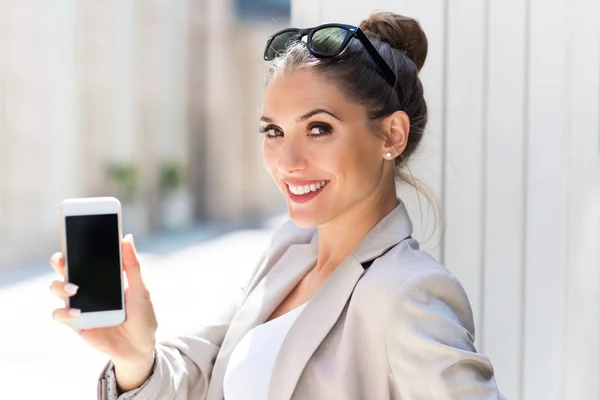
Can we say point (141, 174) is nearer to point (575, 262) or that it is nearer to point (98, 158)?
point (98, 158)

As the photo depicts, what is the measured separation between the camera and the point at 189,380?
1210 millimetres

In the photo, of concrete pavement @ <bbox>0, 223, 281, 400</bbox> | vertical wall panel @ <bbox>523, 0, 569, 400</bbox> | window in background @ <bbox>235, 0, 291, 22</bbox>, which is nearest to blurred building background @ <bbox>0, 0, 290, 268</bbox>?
window in background @ <bbox>235, 0, 291, 22</bbox>

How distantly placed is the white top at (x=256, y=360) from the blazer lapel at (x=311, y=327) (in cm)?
6

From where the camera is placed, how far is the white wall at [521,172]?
51.5 inches

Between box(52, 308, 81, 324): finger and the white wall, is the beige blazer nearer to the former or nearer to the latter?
box(52, 308, 81, 324): finger

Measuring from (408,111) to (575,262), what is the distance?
465 mm

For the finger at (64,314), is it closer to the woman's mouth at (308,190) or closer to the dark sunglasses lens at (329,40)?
the woman's mouth at (308,190)

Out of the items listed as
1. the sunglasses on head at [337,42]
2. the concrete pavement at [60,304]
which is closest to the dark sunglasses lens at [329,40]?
the sunglasses on head at [337,42]

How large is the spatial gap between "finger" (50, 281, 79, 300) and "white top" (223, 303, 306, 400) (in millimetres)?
292

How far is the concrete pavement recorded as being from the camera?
3.50m

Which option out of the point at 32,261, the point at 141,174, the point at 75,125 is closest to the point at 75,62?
the point at 75,125

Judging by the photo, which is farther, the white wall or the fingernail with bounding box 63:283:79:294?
the white wall

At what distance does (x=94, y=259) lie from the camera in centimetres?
99

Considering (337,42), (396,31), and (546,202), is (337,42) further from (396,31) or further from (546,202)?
(546,202)
